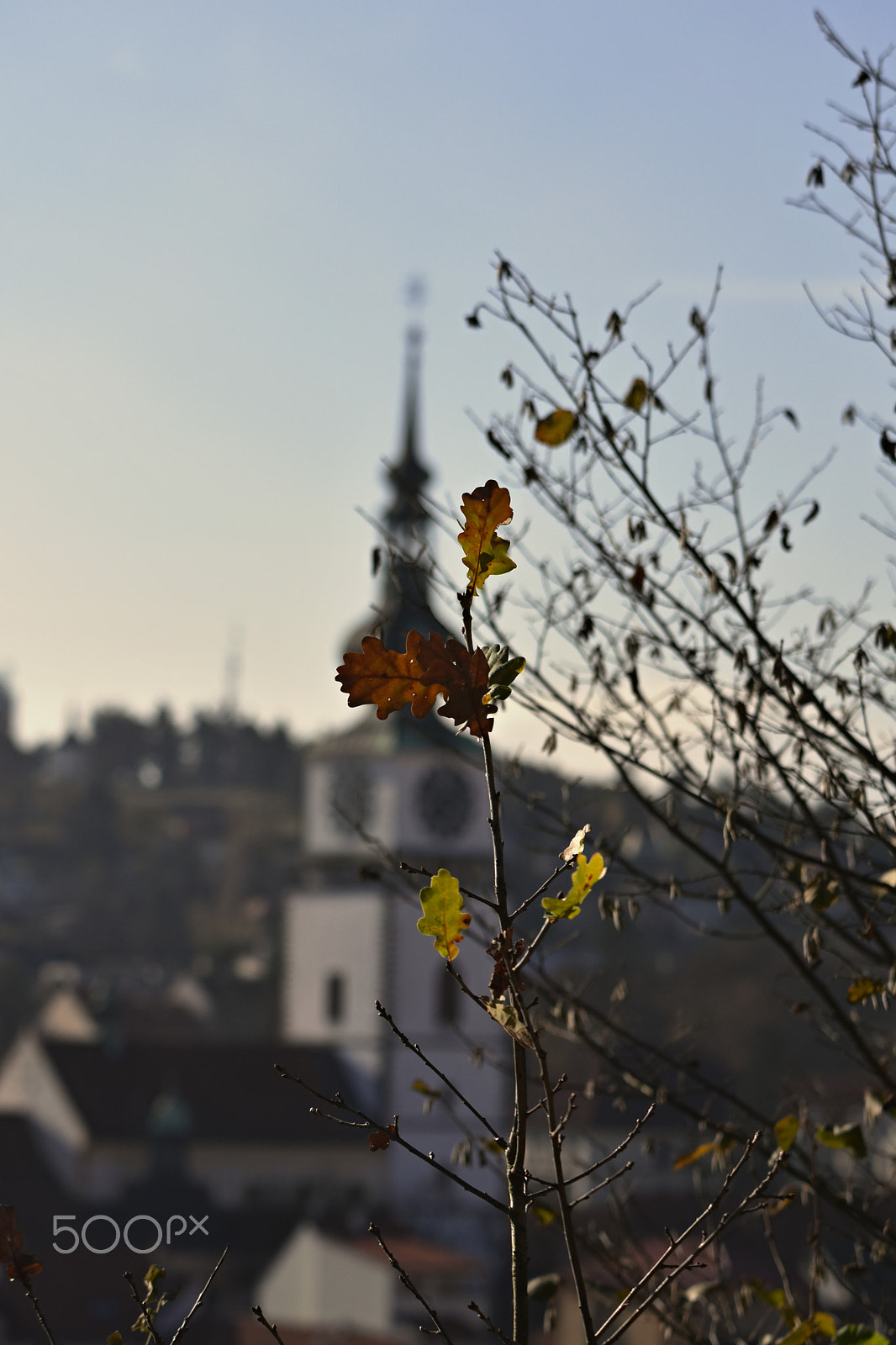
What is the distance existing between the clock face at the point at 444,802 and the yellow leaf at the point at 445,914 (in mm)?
47473

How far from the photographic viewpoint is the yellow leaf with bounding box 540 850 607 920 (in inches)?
107

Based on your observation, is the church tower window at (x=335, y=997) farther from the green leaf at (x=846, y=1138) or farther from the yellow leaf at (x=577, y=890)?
→ the yellow leaf at (x=577, y=890)

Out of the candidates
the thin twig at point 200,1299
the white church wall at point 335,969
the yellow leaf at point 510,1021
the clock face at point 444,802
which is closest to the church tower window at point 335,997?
the white church wall at point 335,969

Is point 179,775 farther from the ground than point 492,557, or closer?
farther from the ground

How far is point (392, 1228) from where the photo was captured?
39469 mm

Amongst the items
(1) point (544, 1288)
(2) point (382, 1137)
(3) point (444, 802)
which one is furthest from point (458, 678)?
(3) point (444, 802)

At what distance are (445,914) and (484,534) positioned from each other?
21.7 inches

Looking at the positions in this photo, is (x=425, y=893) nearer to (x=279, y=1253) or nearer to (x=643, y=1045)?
(x=643, y=1045)

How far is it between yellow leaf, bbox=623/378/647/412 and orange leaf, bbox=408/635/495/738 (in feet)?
9.84

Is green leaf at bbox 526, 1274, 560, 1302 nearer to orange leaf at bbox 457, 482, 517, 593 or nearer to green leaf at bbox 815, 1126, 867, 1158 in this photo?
green leaf at bbox 815, 1126, 867, 1158

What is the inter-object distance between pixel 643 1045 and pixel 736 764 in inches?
35.5

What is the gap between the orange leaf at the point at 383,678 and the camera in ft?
8.91

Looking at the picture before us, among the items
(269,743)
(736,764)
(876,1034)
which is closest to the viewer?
(736,764)

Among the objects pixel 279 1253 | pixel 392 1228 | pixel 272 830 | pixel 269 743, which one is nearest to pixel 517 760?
pixel 279 1253
